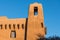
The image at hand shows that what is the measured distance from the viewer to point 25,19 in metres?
44.3

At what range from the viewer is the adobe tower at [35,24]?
140 ft

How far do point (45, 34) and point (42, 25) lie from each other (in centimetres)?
197

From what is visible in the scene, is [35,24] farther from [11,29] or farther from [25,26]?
[11,29]

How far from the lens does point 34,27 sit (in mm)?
42906

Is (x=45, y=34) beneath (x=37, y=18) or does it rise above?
beneath

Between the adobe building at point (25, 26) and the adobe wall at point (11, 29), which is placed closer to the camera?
the adobe building at point (25, 26)

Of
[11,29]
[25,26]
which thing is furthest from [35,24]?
[11,29]

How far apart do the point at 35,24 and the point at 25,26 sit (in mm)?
1970

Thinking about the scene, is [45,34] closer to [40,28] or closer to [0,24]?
[40,28]

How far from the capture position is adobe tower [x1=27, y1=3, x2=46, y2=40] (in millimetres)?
42531

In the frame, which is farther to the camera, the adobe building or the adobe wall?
the adobe wall

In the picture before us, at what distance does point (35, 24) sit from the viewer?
141 ft

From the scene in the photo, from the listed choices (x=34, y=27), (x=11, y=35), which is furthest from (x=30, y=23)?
(x=11, y=35)

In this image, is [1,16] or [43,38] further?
[1,16]
